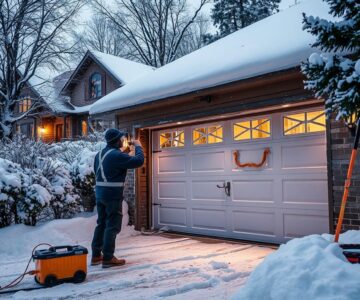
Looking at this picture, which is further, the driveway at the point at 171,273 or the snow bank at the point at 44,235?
the snow bank at the point at 44,235

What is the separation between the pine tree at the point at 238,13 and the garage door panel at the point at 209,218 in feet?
58.3

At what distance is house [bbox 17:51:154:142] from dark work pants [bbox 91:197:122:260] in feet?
47.8

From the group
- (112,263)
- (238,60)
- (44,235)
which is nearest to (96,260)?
(112,263)

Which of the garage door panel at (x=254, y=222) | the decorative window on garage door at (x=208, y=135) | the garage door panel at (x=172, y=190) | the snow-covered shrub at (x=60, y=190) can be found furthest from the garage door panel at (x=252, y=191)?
the snow-covered shrub at (x=60, y=190)

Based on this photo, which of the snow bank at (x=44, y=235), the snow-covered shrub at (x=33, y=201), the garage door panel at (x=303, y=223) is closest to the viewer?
the garage door panel at (x=303, y=223)

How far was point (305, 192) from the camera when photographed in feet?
20.9

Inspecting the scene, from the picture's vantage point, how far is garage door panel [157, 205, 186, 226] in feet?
27.2

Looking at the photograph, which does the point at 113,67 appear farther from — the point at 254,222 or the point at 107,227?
the point at 107,227

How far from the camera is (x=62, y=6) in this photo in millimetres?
19938

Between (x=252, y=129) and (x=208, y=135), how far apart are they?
1020 mm

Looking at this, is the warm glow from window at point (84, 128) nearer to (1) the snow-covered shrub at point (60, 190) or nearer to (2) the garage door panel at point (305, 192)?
(1) the snow-covered shrub at point (60, 190)

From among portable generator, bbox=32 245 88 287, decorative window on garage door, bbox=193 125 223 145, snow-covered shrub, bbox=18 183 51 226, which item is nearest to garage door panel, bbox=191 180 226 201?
decorative window on garage door, bbox=193 125 223 145

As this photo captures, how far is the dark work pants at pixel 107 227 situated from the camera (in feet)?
18.0

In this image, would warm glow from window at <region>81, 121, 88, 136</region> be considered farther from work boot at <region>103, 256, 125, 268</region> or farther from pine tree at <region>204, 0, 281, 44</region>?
work boot at <region>103, 256, 125, 268</region>
